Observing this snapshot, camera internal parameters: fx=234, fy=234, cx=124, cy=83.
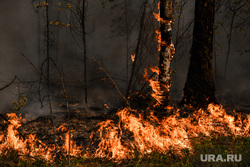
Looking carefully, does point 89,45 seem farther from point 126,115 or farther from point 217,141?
point 217,141

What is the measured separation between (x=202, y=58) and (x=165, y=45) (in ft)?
5.93

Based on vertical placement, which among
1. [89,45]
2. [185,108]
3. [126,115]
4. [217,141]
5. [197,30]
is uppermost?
[89,45]

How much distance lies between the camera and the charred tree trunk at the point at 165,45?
6.10 meters

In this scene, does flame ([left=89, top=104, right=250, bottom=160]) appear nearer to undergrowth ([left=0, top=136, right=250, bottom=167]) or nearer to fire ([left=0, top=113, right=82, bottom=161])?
undergrowth ([left=0, top=136, right=250, bottom=167])

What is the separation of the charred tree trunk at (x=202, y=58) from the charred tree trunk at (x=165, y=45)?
1.57m

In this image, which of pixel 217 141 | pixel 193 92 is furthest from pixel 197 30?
pixel 217 141

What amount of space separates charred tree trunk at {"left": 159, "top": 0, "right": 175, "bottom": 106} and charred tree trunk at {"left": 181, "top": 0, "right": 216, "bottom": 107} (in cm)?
157

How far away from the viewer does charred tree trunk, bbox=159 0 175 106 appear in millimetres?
6102

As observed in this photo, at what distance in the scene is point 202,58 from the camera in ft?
24.2

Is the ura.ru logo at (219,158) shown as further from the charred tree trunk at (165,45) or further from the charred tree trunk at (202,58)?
the charred tree trunk at (202,58)

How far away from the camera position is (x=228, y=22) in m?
16.5

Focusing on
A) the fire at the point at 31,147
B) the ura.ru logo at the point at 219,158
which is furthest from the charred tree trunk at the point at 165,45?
the fire at the point at 31,147

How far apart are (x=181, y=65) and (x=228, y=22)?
438 centimetres

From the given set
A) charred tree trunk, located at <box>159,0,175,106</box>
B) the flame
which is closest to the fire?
the flame
